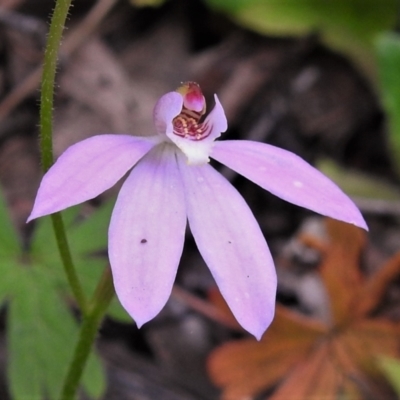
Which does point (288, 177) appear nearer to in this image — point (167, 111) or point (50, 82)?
point (167, 111)

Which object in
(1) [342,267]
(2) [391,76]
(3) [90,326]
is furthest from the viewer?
(2) [391,76]

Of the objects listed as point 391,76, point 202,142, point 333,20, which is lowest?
point 202,142

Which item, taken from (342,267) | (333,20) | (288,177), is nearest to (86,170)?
(288,177)

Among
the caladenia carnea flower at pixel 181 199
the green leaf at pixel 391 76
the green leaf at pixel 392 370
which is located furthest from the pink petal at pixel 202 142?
the green leaf at pixel 391 76

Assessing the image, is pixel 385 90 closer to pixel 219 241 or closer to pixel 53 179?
pixel 219 241

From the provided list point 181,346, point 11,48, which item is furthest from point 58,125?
point 181,346

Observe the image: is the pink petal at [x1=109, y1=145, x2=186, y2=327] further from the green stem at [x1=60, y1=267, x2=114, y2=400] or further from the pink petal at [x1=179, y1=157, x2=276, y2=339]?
the green stem at [x1=60, y1=267, x2=114, y2=400]
